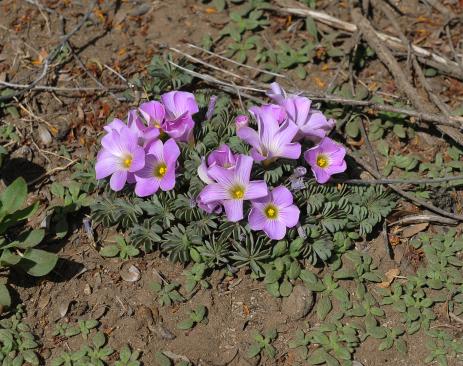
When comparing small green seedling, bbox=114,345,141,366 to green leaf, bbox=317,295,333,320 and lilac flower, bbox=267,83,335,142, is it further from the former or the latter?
lilac flower, bbox=267,83,335,142

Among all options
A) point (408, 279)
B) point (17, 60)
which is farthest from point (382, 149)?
point (17, 60)

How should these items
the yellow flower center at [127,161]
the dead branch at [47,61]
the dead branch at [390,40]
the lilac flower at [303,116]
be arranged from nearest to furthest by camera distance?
the yellow flower center at [127,161] < the lilac flower at [303,116] < the dead branch at [47,61] < the dead branch at [390,40]

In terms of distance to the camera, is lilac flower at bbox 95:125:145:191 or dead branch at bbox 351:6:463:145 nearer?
lilac flower at bbox 95:125:145:191

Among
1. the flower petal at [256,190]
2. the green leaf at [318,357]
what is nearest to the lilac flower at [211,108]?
the flower petal at [256,190]

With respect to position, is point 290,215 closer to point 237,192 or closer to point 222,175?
point 237,192

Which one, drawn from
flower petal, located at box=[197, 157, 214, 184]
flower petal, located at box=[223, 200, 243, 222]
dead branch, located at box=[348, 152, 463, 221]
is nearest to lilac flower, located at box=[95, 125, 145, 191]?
flower petal, located at box=[197, 157, 214, 184]

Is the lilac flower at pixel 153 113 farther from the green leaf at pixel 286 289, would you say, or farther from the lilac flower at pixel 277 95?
the green leaf at pixel 286 289
